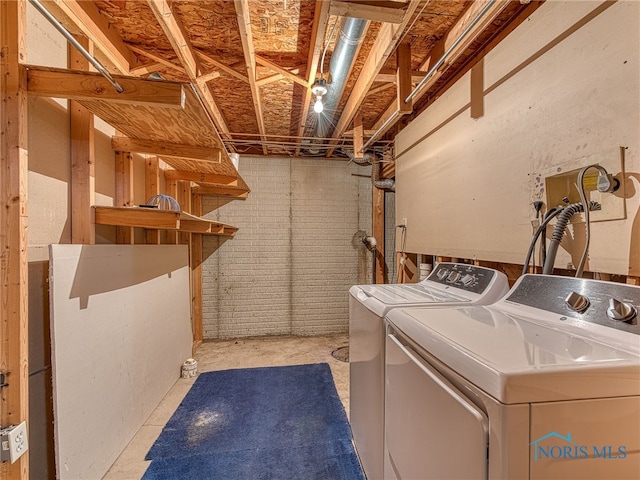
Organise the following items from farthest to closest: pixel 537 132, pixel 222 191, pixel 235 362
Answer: pixel 222 191 → pixel 235 362 → pixel 537 132

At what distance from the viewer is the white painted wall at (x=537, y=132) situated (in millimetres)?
1031

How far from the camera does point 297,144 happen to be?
3.87 meters

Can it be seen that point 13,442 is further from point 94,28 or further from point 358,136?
point 358,136

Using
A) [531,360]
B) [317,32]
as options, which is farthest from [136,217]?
[531,360]

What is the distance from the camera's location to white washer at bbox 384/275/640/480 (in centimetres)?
62

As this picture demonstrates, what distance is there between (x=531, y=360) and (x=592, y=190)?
881 millimetres

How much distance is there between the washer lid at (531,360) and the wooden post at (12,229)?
5.59 feet

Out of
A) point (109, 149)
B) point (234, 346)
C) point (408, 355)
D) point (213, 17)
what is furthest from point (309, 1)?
point (234, 346)

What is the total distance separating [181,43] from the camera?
1.88 meters

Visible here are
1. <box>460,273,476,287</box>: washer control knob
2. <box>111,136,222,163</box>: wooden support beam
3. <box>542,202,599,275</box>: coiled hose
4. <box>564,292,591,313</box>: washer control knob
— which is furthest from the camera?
<box>111,136,222,163</box>: wooden support beam

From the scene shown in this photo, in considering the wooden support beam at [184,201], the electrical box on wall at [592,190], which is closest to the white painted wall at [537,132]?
the electrical box on wall at [592,190]

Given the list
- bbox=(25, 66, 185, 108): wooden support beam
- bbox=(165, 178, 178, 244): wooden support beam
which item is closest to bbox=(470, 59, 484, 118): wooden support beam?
bbox=(25, 66, 185, 108): wooden support beam

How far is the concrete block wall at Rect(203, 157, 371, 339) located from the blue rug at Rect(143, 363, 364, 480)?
4.27 ft

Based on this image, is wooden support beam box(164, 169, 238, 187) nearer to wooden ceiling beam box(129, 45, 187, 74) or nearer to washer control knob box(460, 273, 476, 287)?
wooden ceiling beam box(129, 45, 187, 74)
